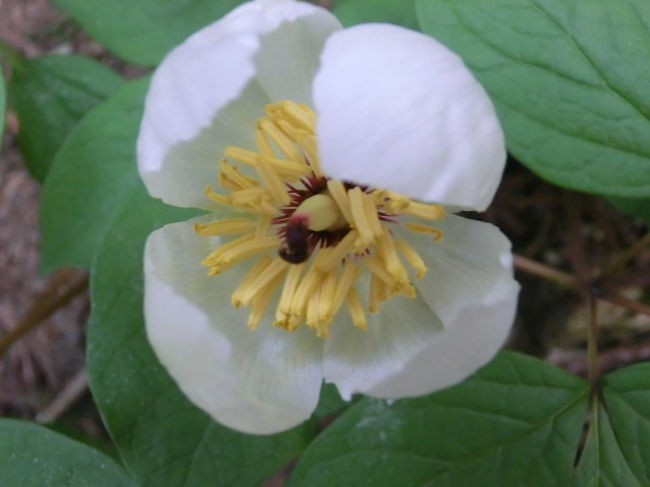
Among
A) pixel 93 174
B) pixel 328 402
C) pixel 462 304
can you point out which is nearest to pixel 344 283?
pixel 462 304

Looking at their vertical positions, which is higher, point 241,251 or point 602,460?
point 241,251

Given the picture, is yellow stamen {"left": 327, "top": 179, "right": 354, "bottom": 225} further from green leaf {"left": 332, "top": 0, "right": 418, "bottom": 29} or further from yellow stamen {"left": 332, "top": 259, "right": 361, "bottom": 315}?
green leaf {"left": 332, "top": 0, "right": 418, "bottom": 29}

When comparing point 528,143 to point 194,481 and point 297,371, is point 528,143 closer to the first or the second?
point 297,371

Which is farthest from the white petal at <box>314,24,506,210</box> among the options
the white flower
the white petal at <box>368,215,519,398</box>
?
the white petal at <box>368,215,519,398</box>

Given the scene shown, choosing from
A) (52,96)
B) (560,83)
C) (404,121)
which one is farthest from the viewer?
(52,96)

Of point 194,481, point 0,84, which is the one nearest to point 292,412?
point 194,481

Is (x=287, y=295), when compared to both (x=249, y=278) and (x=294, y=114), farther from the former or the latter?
(x=294, y=114)
